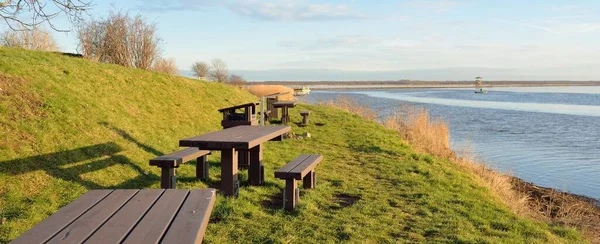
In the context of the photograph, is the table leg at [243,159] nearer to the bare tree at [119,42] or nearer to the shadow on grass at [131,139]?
the shadow on grass at [131,139]

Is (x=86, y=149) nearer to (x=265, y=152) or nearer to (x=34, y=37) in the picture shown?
(x=265, y=152)

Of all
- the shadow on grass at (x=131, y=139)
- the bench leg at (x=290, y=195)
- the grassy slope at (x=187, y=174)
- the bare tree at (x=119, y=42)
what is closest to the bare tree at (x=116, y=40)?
the bare tree at (x=119, y=42)

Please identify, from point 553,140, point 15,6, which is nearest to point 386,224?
point 15,6

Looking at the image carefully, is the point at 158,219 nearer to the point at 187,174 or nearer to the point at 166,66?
the point at 187,174

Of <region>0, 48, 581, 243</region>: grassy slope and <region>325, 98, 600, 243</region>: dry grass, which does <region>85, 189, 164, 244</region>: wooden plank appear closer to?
<region>0, 48, 581, 243</region>: grassy slope

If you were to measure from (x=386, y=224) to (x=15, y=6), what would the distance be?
5.72 metres

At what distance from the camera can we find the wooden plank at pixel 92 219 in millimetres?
2635

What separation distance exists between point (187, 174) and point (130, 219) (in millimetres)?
4936

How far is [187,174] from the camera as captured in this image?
25.7 feet

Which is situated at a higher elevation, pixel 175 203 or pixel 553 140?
pixel 175 203

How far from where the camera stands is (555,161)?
14922 mm

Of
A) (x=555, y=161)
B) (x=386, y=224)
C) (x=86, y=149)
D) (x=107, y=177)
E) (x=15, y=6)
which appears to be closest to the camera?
(x=386, y=224)

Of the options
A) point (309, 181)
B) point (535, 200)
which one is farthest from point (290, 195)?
point (535, 200)

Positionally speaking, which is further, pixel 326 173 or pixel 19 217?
pixel 326 173
